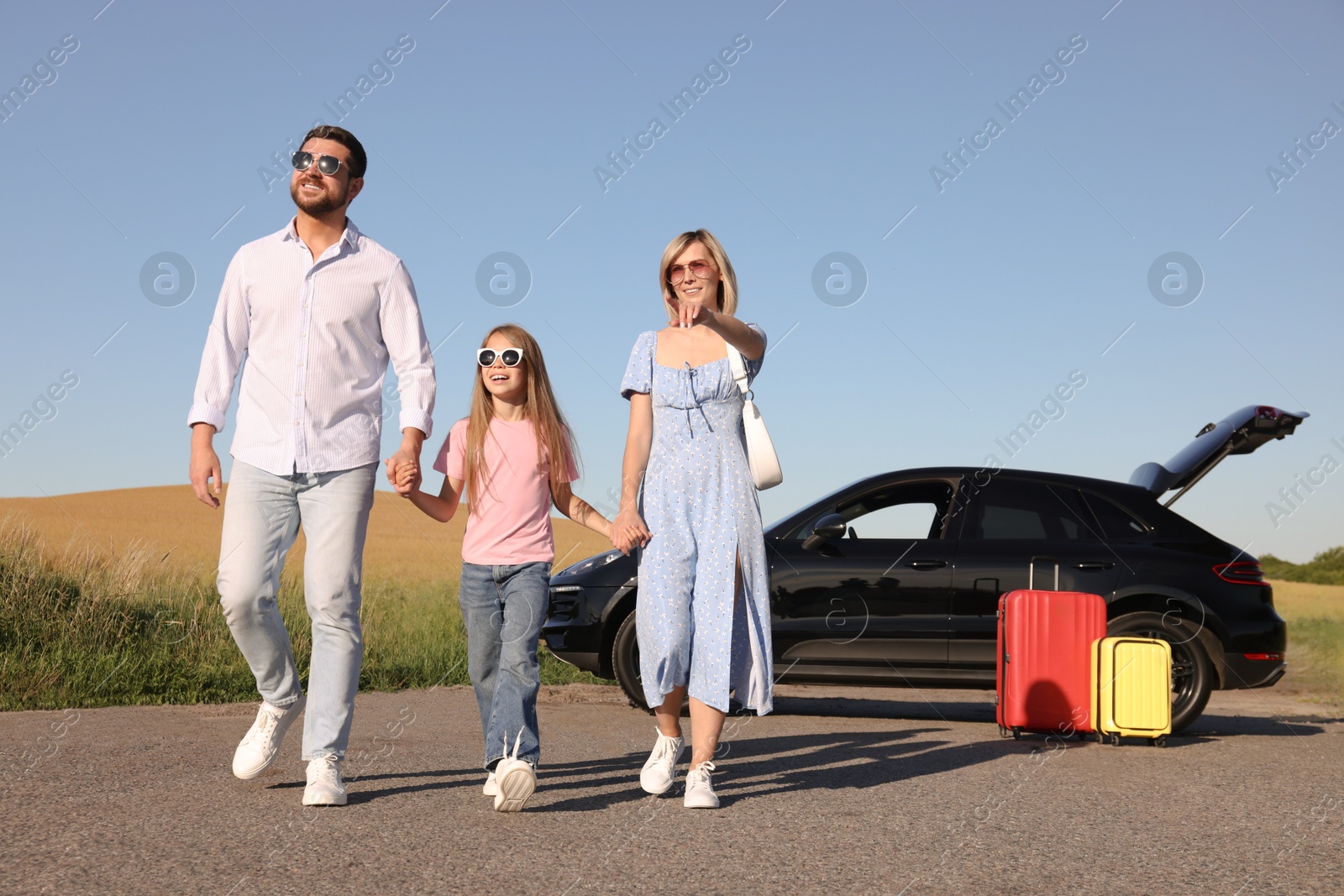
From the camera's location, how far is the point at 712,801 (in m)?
4.39

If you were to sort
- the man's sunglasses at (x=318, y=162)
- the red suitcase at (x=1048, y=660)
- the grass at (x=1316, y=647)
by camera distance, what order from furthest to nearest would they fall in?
the grass at (x=1316, y=647)
the red suitcase at (x=1048, y=660)
the man's sunglasses at (x=318, y=162)

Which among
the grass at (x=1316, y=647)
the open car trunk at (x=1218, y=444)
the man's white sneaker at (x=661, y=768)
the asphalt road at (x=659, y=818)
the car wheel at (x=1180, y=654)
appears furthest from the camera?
the grass at (x=1316, y=647)

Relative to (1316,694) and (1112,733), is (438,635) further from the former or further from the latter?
(1316,694)

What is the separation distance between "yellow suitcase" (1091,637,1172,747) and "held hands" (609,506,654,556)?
3.77 metres

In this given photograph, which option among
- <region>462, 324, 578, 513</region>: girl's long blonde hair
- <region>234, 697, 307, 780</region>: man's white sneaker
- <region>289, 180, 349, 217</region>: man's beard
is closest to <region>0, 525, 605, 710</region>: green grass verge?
<region>234, 697, 307, 780</region>: man's white sneaker

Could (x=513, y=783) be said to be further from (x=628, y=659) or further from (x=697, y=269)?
(x=628, y=659)

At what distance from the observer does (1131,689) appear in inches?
273

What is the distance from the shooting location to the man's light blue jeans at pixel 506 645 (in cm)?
420

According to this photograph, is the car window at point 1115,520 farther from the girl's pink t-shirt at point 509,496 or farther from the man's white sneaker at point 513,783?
the man's white sneaker at point 513,783

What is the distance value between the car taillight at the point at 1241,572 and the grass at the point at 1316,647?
33 centimetres

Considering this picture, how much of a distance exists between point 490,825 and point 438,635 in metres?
8.01

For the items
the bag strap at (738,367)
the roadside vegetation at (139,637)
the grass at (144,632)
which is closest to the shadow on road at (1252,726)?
the roadside vegetation at (139,637)

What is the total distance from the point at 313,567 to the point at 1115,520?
5.74m

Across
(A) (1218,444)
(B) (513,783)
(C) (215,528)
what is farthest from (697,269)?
(C) (215,528)
